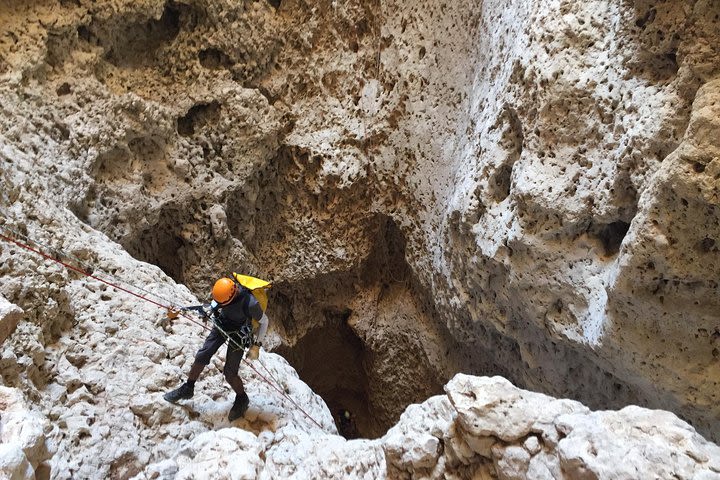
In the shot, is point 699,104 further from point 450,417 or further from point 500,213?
point 450,417

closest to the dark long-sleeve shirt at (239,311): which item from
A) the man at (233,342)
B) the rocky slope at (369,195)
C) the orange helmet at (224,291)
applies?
the man at (233,342)

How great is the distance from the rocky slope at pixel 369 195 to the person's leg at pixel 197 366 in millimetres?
113

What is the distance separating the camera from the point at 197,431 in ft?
10.1

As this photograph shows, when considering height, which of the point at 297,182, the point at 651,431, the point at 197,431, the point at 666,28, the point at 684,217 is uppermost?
the point at 666,28

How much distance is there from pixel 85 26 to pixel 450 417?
178 inches

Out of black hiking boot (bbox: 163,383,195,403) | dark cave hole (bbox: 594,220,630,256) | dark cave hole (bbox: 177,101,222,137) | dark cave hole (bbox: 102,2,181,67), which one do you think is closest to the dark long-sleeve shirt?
black hiking boot (bbox: 163,383,195,403)

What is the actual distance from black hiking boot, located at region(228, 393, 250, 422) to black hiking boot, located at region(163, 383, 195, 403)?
0.26 meters

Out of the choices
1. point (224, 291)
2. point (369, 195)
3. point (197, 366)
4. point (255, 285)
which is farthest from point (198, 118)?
point (197, 366)

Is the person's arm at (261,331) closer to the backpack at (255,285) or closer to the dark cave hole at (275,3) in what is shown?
the backpack at (255,285)

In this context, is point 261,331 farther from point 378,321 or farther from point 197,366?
point 378,321

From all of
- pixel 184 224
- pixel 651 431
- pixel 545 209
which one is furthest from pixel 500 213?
pixel 184 224

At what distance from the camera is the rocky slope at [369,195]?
2912mm

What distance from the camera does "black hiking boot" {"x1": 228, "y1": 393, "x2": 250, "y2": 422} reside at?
3.20 meters

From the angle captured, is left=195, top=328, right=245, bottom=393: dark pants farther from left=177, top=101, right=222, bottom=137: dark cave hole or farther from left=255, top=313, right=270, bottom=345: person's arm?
left=177, top=101, right=222, bottom=137: dark cave hole
